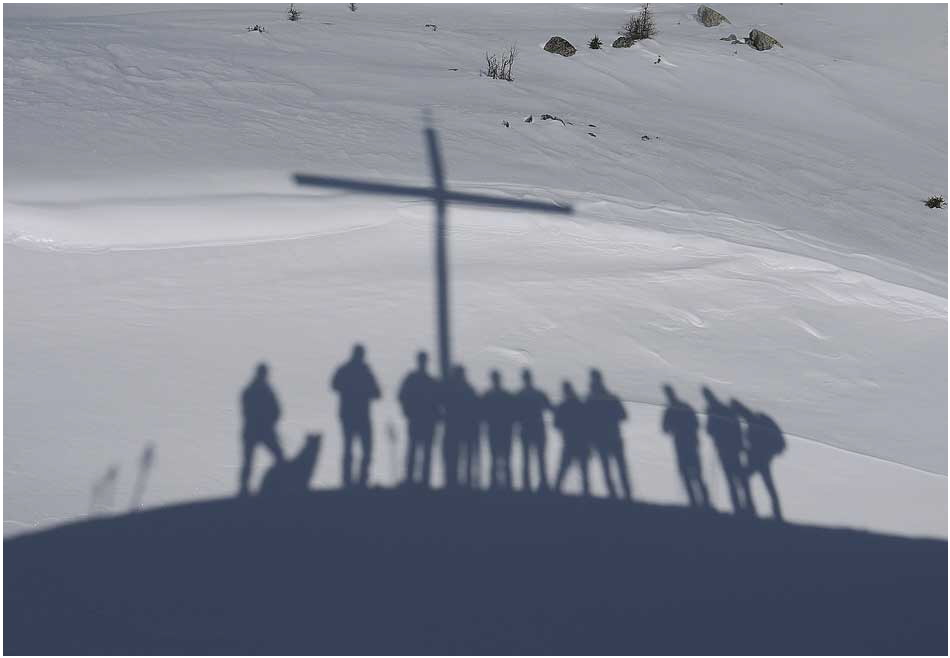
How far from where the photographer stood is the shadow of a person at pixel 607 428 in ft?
17.2

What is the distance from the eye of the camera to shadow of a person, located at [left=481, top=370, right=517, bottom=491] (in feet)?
16.6

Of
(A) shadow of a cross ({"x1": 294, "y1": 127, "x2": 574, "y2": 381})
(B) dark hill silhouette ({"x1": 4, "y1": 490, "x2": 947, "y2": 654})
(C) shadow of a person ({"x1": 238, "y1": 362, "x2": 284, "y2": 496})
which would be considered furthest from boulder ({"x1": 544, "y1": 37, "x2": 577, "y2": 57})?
(B) dark hill silhouette ({"x1": 4, "y1": 490, "x2": 947, "y2": 654})

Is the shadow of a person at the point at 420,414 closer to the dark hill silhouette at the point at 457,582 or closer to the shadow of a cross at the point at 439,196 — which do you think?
the dark hill silhouette at the point at 457,582

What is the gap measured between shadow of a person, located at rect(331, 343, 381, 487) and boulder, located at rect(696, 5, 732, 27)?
532 inches

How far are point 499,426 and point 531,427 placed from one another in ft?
0.73

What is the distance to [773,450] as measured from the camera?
5.67m

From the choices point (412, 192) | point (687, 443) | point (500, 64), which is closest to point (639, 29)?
point (500, 64)

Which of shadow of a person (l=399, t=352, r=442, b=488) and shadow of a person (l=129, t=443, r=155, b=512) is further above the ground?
shadow of a person (l=399, t=352, r=442, b=488)

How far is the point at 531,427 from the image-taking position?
5473 millimetres

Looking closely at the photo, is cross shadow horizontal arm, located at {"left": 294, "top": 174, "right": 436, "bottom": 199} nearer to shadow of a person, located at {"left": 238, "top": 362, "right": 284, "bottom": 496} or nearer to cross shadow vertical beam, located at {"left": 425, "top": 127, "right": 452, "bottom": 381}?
cross shadow vertical beam, located at {"left": 425, "top": 127, "right": 452, "bottom": 381}

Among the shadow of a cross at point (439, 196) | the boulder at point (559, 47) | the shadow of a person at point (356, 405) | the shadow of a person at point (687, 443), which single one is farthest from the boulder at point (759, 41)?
the shadow of a person at point (356, 405)

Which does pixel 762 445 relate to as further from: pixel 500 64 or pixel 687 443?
pixel 500 64

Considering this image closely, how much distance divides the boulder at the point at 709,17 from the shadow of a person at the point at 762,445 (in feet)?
41.7

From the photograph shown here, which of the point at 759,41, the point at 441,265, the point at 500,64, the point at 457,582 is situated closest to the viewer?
the point at 457,582
